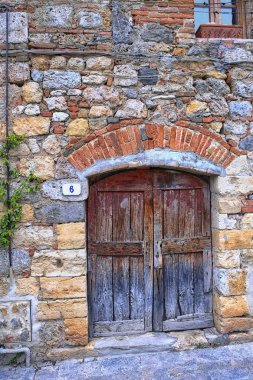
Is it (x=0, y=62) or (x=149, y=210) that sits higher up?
(x=0, y=62)

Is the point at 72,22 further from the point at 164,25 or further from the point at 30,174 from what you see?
the point at 30,174

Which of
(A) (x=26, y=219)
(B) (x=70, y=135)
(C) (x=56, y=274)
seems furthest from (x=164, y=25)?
(C) (x=56, y=274)

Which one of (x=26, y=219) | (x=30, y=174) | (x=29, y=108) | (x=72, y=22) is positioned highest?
(x=72, y=22)

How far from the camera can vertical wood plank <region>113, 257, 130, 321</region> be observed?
11.8ft

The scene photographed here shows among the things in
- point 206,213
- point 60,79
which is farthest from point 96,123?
point 206,213

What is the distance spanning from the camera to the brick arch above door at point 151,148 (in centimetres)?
332

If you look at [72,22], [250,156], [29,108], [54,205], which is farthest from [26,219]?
[250,156]

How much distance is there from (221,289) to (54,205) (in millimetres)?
2011

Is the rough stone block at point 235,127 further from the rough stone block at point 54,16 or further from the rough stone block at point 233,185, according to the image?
the rough stone block at point 54,16

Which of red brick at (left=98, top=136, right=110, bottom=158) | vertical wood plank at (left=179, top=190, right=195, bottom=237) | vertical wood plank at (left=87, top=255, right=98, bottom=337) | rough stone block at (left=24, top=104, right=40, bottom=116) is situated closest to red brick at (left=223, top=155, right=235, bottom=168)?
vertical wood plank at (left=179, top=190, right=195, bottom=237)

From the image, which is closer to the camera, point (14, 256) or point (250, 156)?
point (14, 256)

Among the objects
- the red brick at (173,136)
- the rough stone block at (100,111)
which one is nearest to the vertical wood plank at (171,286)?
the red brick at (173,136)

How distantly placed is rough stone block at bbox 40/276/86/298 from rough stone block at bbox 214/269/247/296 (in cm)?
150

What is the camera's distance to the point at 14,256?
10.8 feet
